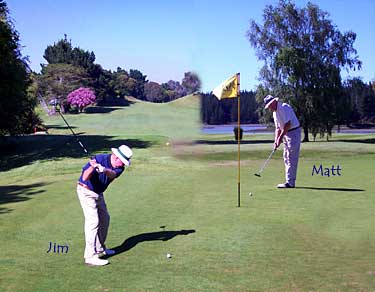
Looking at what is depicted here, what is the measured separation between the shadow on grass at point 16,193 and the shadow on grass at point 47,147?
8.26 meters

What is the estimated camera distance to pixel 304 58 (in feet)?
140

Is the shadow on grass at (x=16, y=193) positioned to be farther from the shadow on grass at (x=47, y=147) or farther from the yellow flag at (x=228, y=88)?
the shadow on grass at (x=47, y=147)

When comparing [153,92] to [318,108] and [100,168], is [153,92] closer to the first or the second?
[318,108]

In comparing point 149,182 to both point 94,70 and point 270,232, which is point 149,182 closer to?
point 270,232

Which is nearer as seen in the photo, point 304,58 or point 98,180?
point 98,180

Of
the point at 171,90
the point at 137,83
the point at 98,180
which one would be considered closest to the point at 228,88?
the point at 98,180

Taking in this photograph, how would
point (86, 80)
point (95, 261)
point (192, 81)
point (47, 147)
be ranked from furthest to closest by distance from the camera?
point (86, 80) < point (47, 147) < point (192, 81) < point (95, 261)

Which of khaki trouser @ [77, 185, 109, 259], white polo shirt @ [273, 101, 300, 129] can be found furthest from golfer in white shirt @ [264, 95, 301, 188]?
khaki trouser @ [77, 185, 109, 259]

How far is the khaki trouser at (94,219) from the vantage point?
7.44 meters

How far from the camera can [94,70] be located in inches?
1332

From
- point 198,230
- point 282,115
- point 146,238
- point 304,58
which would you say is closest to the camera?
point 146,238

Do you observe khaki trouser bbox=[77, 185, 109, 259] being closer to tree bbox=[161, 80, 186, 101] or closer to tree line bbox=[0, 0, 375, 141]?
tree bbox=[161, 80, 186, 101]

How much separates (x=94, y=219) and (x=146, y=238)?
49.0 inches

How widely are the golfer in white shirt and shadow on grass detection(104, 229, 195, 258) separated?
197 inches
